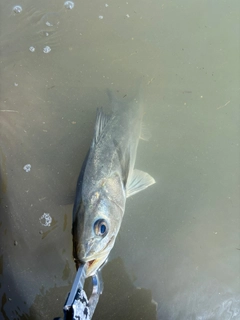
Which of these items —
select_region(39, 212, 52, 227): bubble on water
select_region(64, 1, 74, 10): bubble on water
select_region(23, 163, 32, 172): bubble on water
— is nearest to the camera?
select_region(39, 212, 52, 227): bubble on water

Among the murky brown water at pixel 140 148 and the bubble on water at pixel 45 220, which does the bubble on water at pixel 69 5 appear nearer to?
the murky brown water at pixel 140 148

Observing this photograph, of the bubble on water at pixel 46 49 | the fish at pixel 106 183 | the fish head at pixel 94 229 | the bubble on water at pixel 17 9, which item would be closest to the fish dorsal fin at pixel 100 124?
the fish at pixel 106 183

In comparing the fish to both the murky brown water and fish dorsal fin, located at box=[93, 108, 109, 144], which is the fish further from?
the murky brown water

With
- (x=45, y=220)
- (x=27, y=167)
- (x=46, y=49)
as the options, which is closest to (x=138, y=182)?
(x=45, y=220)

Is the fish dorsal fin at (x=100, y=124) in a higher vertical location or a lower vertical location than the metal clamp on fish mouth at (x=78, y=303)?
higher

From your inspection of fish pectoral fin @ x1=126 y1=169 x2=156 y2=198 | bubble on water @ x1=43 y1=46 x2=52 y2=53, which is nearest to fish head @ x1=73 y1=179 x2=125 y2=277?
fish pectoral fin @ x1=126 y1=169 x2=156 y2=198

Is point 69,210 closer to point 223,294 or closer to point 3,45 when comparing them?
point 223,294
